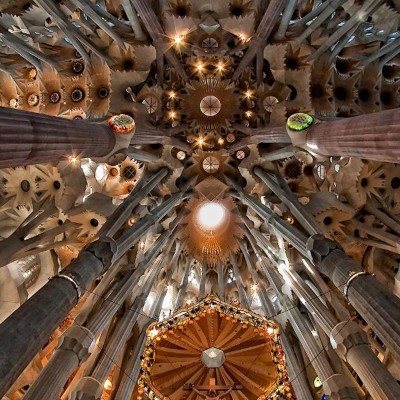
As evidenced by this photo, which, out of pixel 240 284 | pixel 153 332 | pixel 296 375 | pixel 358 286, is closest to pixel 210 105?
pixel 240 284

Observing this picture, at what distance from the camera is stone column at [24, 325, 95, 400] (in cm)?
827

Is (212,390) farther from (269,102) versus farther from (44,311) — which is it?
(269,102)

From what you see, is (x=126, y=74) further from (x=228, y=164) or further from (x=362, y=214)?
(x=362, y=214)

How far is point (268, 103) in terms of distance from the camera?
17.0m

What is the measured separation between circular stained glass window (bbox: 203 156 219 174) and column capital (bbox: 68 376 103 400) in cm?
980

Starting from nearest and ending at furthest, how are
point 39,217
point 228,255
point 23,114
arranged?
point 23,114
point 39,217
point 228,255

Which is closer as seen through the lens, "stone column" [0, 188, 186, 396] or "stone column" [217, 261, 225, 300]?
"stone column" [0, 188, 186, 396]

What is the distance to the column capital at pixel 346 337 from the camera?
959 centimetres

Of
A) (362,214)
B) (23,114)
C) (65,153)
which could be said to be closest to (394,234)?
(362,214)

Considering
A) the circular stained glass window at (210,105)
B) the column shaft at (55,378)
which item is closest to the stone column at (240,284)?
the circular stained glass window at (210,105)

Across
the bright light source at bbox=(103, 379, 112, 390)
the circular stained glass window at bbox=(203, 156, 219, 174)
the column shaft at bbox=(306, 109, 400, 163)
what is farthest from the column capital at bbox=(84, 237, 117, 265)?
the circular stained glass window at bbox=(203, 156, 219, 174)

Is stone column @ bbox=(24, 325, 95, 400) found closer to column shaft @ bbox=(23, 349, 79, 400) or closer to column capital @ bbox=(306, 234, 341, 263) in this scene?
column shaft @ bbox=(23, 349, 79, 400)

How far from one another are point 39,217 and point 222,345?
6.83m

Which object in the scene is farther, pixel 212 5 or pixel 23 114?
pixel 212 5
